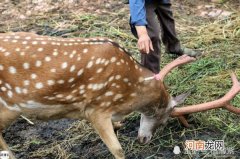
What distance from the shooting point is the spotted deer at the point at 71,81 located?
3688 mm

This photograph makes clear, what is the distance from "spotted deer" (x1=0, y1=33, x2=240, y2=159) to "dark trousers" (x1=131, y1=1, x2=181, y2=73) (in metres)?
0.66

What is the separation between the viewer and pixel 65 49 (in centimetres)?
376

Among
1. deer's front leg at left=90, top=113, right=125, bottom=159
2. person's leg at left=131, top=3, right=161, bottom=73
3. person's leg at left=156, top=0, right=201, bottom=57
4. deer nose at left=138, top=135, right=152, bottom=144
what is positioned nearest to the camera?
deer's front leg at left=90, top=113, right=125, bottom=159

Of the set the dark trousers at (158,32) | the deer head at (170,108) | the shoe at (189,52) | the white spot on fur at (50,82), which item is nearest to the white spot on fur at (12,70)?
the white spot on fur at (50,82)

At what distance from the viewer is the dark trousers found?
15.2 feet

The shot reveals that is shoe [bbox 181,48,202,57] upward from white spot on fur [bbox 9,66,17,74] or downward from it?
downward

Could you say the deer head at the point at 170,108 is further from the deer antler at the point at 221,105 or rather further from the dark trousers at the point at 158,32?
the dark trousers at the point at 158,32

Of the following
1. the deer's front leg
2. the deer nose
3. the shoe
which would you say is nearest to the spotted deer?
the deer's front leg

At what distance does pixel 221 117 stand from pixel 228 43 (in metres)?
1.50

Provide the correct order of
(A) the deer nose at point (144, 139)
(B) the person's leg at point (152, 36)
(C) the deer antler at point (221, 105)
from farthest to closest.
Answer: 1. (B) the person's leg at point (152, 36)
2. (A) the deer nose at point (144, 139)
3. (C) the deer antler at point (221, 105)

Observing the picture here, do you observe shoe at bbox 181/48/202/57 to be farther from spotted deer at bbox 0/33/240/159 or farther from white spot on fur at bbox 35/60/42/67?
white spot on fur at bbox 35/60/42/67

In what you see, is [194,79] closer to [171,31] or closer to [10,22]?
[171,31]

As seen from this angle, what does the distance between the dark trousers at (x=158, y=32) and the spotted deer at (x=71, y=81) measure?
0.66 meters

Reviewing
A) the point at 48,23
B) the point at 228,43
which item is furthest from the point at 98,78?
the point at 48,23
